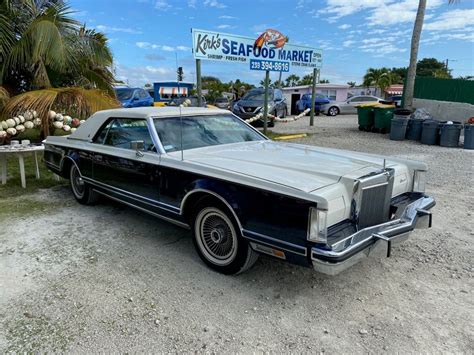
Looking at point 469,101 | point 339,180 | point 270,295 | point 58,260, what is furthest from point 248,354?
point 469,101

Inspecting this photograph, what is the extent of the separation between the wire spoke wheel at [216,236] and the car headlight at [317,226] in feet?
2.55

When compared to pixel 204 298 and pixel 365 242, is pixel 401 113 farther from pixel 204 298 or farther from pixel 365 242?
pixel 204 298

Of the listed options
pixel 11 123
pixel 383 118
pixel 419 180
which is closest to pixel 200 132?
pixel 419 180

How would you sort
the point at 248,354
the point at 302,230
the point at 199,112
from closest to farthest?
1. the point at 248,354
2. the point at 302,230
3. the point at 199,112

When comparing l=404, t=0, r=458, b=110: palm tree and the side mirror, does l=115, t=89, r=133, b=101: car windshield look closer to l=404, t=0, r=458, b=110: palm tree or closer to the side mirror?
l=404, t=0, r=458, b=110: palm tree

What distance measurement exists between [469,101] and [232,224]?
1343 cm

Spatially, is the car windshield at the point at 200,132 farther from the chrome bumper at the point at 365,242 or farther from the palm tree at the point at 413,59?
the palm tree at the point at 413,59

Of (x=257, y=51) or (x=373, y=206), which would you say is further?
(x=257, y=51)

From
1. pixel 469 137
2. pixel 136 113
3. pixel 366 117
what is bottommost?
pixel 469 137

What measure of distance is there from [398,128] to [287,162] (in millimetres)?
10344

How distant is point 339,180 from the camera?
2.89 meters

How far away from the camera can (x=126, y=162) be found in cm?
418

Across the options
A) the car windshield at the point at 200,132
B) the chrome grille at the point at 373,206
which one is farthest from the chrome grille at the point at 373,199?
the car windshield at the point at 200,132

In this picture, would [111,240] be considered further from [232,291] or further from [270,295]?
[270,295]
